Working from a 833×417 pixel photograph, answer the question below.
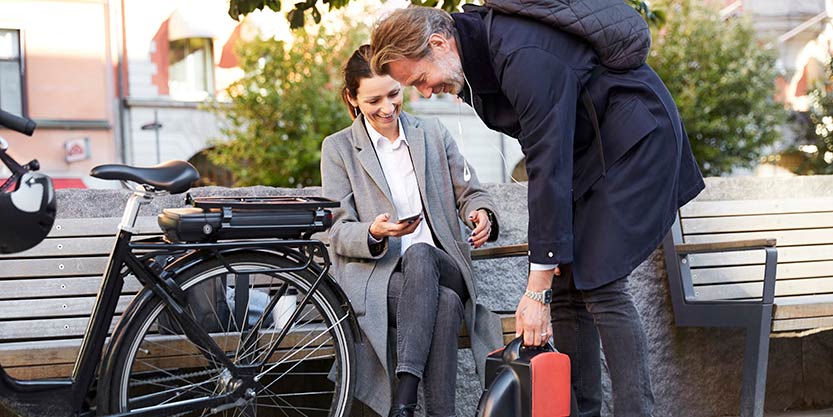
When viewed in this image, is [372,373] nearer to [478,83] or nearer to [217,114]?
[478,83]

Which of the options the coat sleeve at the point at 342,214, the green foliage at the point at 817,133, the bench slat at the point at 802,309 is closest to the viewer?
the coat sleeve at the point at 342,214

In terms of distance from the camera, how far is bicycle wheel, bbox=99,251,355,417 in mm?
2982

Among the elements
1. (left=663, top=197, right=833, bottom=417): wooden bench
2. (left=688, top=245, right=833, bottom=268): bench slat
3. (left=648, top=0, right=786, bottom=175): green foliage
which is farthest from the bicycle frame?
(left=648, top=0, right=786, bottom=175): green foliage

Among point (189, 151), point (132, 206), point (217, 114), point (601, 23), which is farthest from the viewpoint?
point (189, 151)

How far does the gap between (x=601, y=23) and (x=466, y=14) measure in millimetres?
380

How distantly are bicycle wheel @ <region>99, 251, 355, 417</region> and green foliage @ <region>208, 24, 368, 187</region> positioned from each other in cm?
1724

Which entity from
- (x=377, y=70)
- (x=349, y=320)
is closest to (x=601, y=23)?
(x=377, y=70)

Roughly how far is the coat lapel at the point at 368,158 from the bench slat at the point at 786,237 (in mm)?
1440

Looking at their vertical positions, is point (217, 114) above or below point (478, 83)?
below

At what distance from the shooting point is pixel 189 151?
2352 centimetres

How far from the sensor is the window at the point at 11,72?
70.0 ft

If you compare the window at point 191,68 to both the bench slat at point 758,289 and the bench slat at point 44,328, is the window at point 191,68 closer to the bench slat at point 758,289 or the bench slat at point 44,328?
the bench slat at point 758,289

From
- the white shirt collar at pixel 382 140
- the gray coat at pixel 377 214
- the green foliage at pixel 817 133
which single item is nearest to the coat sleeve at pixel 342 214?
the gray coat at pixel 377 214

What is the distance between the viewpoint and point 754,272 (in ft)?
14.5
